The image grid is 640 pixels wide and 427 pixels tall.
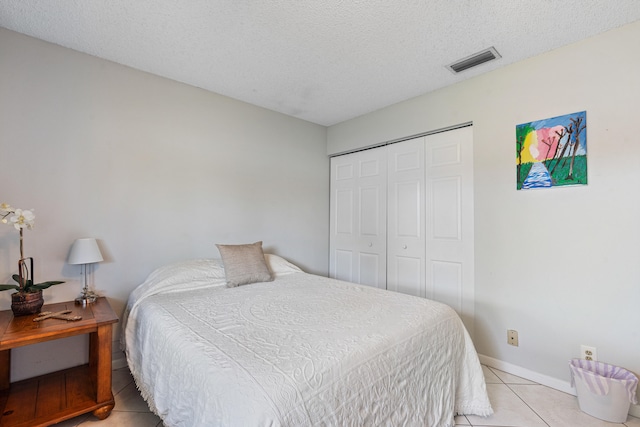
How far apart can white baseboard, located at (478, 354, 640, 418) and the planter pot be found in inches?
126

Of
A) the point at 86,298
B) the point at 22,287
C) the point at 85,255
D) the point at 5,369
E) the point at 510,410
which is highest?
the point at 85,255

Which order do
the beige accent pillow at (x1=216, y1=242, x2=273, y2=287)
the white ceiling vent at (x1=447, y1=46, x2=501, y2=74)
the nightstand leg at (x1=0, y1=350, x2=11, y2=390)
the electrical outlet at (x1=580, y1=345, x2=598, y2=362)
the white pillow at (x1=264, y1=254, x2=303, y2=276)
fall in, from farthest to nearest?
the white pillow at (x1=264, y1=254, x2=303, y2=276) → the beige accent pillow at (x1=216, y1=242, x2=273, y2=287) → the white ceiling vent at (x1=447, y1=46, x2=501, y2=74) → the electrical outlet at (x1=580, y1=345, x2=598, y2=362) → the nightstand leg at (x1=0, y1=350, x2=11, y2=390)

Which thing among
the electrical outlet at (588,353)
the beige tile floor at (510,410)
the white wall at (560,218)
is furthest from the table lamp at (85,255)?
the electrical outlet at (588,353)

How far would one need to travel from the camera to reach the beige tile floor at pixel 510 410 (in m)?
1.68

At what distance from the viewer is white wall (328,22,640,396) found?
183 centimetres

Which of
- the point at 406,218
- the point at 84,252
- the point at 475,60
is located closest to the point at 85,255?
the point at 84,252

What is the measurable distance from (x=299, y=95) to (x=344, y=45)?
0.92 m

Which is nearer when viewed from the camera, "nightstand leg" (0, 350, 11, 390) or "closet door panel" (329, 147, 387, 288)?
"nightstand leg" (0, 350, 11, 390)

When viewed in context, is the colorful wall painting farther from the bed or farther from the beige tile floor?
the beige tile floor

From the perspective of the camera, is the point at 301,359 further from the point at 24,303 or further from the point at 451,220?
the point at 451,220

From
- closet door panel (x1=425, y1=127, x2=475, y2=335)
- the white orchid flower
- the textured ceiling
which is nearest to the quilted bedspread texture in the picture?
the white orchid flower

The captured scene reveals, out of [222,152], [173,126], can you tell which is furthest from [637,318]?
[173,126]

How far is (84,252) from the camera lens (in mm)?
2002

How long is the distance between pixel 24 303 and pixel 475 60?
342 centimetres
